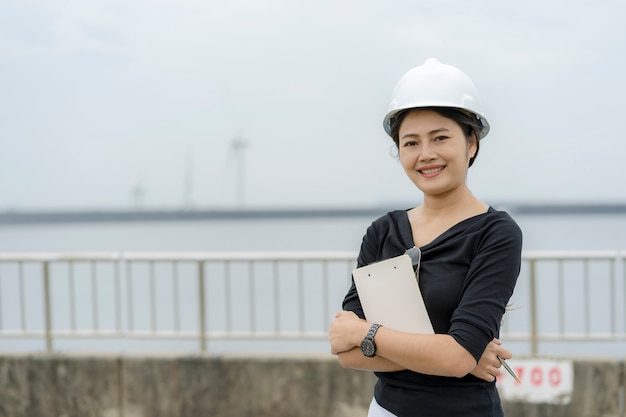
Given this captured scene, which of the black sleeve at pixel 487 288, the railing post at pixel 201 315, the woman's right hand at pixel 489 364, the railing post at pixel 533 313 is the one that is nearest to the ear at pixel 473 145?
the black sleeve at pixel 487 288

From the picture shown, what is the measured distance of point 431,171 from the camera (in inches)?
68.3

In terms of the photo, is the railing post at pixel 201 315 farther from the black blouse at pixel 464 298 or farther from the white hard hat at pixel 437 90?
the white hard hat at pixel 437 90

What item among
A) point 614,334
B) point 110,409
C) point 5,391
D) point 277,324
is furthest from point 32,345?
point 614,334

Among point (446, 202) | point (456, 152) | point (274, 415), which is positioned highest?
point (456, 152)

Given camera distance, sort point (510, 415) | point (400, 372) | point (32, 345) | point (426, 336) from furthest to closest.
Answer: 1. point (32, 345)
2. point (510, 415)
3. point (400, 372)
4. point (426, 336)

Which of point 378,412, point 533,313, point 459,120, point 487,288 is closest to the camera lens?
point 487,288

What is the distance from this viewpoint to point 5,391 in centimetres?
535

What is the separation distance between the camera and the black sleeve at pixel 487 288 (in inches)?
62.3

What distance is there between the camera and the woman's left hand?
1727 millimetres

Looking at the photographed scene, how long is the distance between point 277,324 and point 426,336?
13.5ft

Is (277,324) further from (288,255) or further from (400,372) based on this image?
(400,372)

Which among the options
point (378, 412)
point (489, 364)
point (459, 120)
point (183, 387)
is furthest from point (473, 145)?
point (183, 387)

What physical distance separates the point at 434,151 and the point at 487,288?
36 centimetres

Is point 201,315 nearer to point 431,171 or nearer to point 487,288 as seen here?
point 431,171
